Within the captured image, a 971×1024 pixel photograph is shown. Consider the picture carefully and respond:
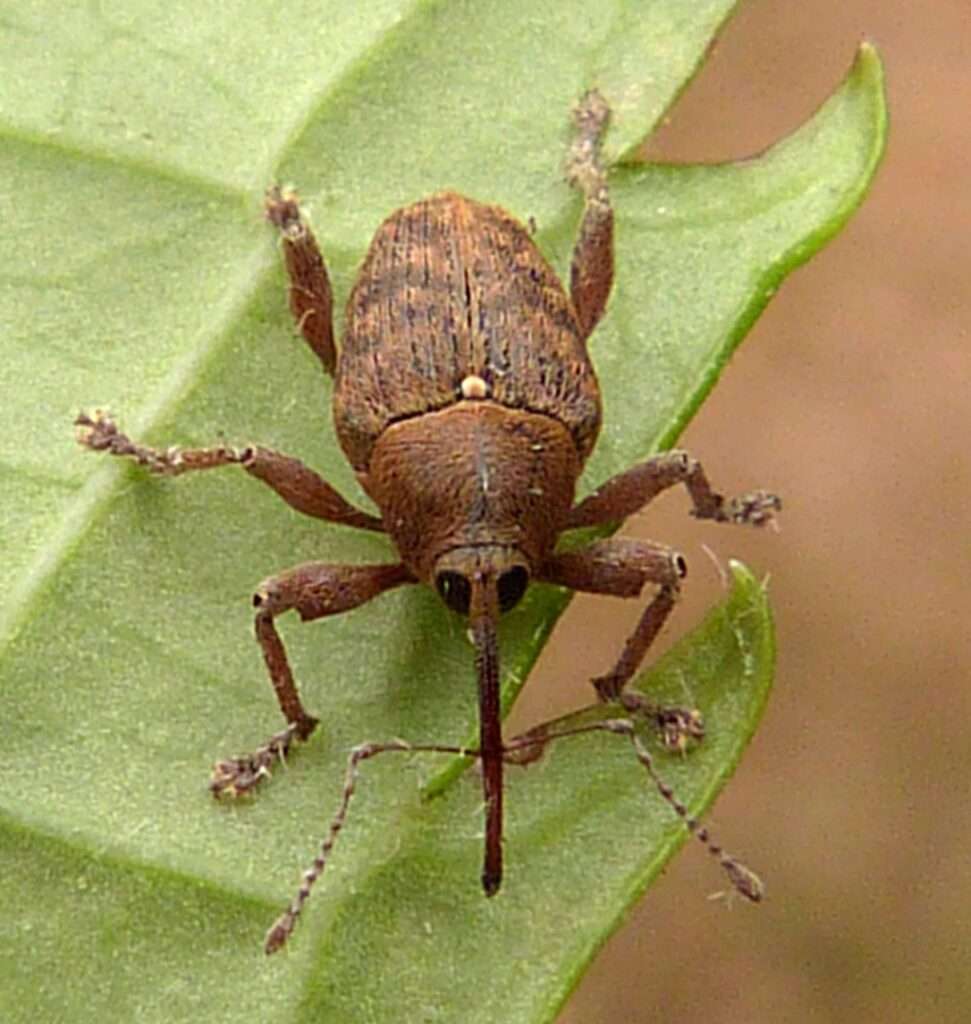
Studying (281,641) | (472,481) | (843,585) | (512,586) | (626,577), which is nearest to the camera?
(281,641)

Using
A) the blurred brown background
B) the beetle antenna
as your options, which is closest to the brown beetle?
the beetle antenna

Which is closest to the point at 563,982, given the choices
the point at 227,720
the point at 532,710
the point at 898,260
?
the point at 227,720

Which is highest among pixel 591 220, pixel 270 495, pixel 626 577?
pixel 591 220

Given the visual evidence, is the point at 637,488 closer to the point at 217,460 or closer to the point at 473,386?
the point at 473,386

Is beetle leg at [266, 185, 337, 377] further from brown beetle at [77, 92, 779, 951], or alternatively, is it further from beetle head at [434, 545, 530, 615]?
beetle head at [434, 545, 530, 615]

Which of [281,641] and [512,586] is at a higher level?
[512,586]

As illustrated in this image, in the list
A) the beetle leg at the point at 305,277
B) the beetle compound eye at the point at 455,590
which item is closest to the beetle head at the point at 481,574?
the beetle compound eye at the point at 455,590

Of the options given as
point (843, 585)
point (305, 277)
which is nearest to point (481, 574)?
point (305, 277)
